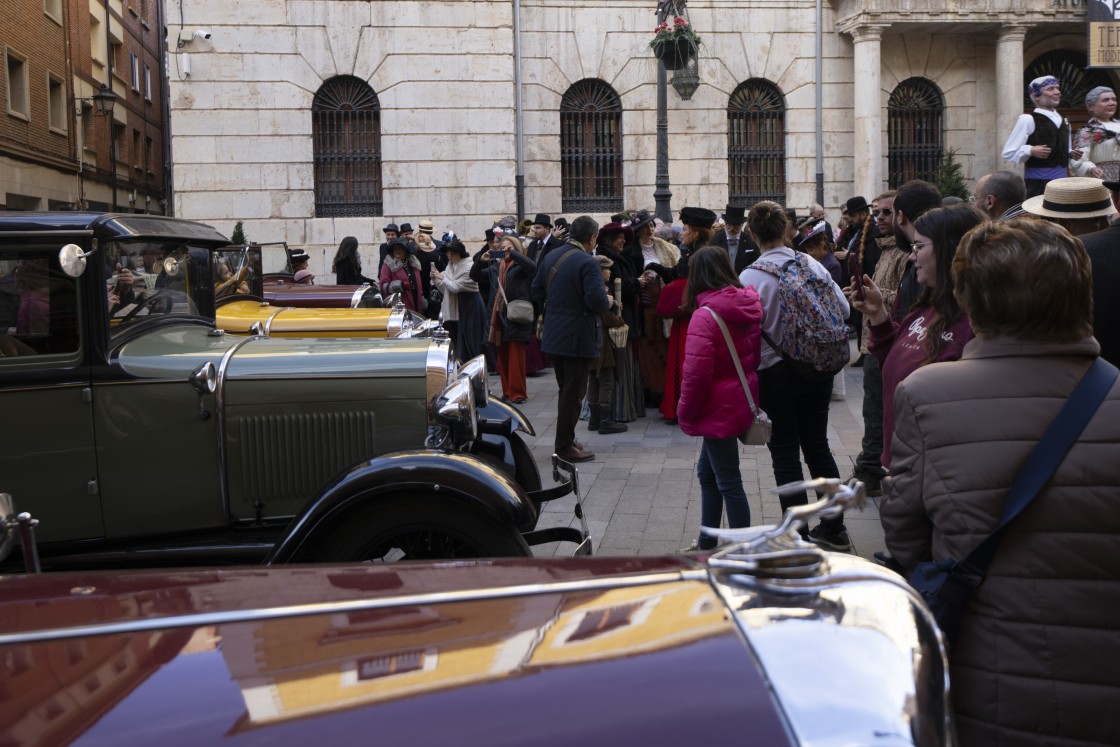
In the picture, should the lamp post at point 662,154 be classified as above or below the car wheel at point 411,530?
above

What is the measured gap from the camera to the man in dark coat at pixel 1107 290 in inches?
160

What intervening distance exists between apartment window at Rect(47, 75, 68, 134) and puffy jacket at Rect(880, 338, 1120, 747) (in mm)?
30598

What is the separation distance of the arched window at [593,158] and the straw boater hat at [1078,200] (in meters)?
17.0

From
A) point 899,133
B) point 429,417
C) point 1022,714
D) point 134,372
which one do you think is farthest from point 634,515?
point 899,133

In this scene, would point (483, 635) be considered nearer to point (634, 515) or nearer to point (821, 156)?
point (634, 515)

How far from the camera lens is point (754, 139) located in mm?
21672

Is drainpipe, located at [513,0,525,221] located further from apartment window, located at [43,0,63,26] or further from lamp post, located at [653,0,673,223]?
apartment window, located at [43,0,63,26]

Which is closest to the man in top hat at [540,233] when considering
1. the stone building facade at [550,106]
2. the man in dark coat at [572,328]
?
the man in dark coat at [572,328]

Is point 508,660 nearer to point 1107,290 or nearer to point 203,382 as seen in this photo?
point 1107,290

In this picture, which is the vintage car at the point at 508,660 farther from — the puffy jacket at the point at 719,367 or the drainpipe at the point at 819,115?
the drainpipe at the point at 819,115

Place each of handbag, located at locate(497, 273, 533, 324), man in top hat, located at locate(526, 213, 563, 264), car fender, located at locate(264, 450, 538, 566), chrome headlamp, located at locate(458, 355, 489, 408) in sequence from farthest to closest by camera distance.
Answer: man in top hat, located at locate(526, 213, 563, 264)
handbag, located at locate(497, 273, 533, 324)
chrome headlamp, located at locate(458, 355, 489, 408)
car fender, located at locate(264, 450, 538, 566)

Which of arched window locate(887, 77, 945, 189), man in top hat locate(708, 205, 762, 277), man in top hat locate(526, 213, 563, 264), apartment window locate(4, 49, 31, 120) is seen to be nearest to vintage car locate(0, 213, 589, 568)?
man in top hat locate(708, 205, 762, 277)

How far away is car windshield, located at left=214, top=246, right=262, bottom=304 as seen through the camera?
926cm

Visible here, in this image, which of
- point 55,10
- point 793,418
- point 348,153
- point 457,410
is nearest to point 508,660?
point 457,410
